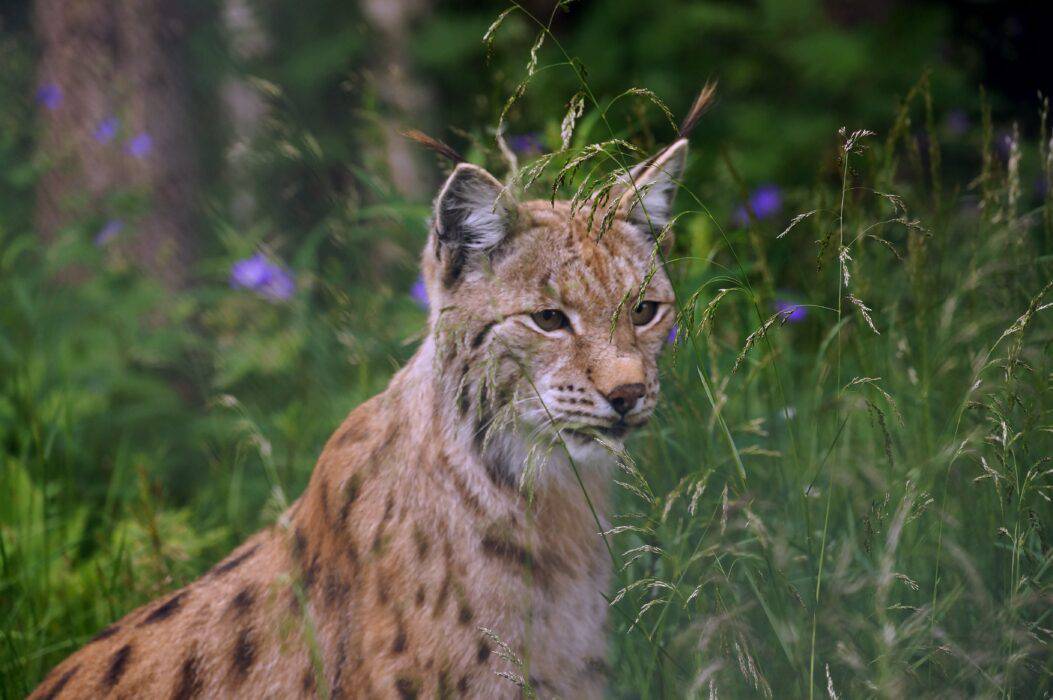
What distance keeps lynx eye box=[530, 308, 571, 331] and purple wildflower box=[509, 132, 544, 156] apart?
1052 mm

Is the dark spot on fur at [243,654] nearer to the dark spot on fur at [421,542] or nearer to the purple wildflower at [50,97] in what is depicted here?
the dark spot on fur at [421,542]

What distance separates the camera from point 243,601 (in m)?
2.62

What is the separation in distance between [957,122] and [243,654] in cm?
547

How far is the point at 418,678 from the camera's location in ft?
8.09

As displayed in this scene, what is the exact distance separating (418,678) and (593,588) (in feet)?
1.53

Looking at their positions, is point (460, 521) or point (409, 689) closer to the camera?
point (409, 689)

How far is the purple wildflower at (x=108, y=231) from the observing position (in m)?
5.70

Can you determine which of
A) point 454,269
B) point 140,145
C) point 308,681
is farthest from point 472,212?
point 140,145

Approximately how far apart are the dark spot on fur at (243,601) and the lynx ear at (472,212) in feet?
3.03

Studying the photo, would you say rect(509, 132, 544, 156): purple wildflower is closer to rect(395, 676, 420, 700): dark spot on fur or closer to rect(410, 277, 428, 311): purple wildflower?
rect(410, 277, 428, 311): purple wildflower

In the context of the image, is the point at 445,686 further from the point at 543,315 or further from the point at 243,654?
the point at 543,315

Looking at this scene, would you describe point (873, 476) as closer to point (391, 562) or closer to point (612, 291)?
point (612, 291)

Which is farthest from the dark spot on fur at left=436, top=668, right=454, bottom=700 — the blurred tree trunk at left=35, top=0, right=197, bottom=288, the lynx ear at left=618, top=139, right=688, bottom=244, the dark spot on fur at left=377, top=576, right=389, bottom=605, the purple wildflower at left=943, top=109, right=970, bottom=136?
the purple wildflower at left=943, top=109, right=970, bottom=136

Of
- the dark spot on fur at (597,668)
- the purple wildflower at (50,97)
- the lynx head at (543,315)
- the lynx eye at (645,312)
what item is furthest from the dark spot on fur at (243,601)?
the purple wildflower at (50,97)
